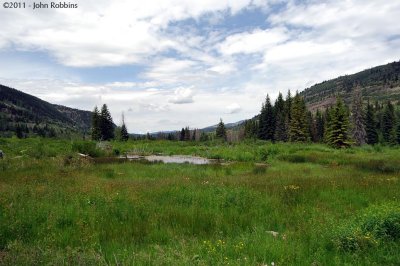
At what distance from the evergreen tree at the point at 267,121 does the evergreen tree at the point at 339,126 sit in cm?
2545

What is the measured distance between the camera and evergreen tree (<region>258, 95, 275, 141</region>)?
82.2 m

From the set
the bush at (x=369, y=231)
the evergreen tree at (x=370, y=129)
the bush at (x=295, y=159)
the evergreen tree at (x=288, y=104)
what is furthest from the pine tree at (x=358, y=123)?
the bush at (x=369, y=231)

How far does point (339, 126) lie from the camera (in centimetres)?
5684

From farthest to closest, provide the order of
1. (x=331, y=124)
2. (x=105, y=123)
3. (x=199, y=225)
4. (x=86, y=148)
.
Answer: (x=105, y=123), (x=331, y=124), (x=86, y=148), (x=199, y=225)

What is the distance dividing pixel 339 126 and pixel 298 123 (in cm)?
1293

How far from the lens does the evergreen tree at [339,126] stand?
5591cm

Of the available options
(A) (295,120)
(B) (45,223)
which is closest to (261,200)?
(B) (45,223)

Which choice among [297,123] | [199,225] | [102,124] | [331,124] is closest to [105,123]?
[102,124]

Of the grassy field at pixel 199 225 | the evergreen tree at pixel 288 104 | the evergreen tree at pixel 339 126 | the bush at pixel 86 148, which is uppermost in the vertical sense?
the evergreen tree at pixel 288 104

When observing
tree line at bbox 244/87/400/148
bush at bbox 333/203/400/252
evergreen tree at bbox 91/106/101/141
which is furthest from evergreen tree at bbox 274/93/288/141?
bush at bbox 333/203/400/252

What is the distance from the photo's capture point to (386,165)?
22.6m

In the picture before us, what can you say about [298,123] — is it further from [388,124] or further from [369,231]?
[369,231]

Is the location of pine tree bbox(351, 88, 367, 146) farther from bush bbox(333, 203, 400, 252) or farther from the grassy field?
bush bbox(333, 203, 400, 252)

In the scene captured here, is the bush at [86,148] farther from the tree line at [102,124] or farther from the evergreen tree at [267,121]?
the evergreen tree at [267,121]
